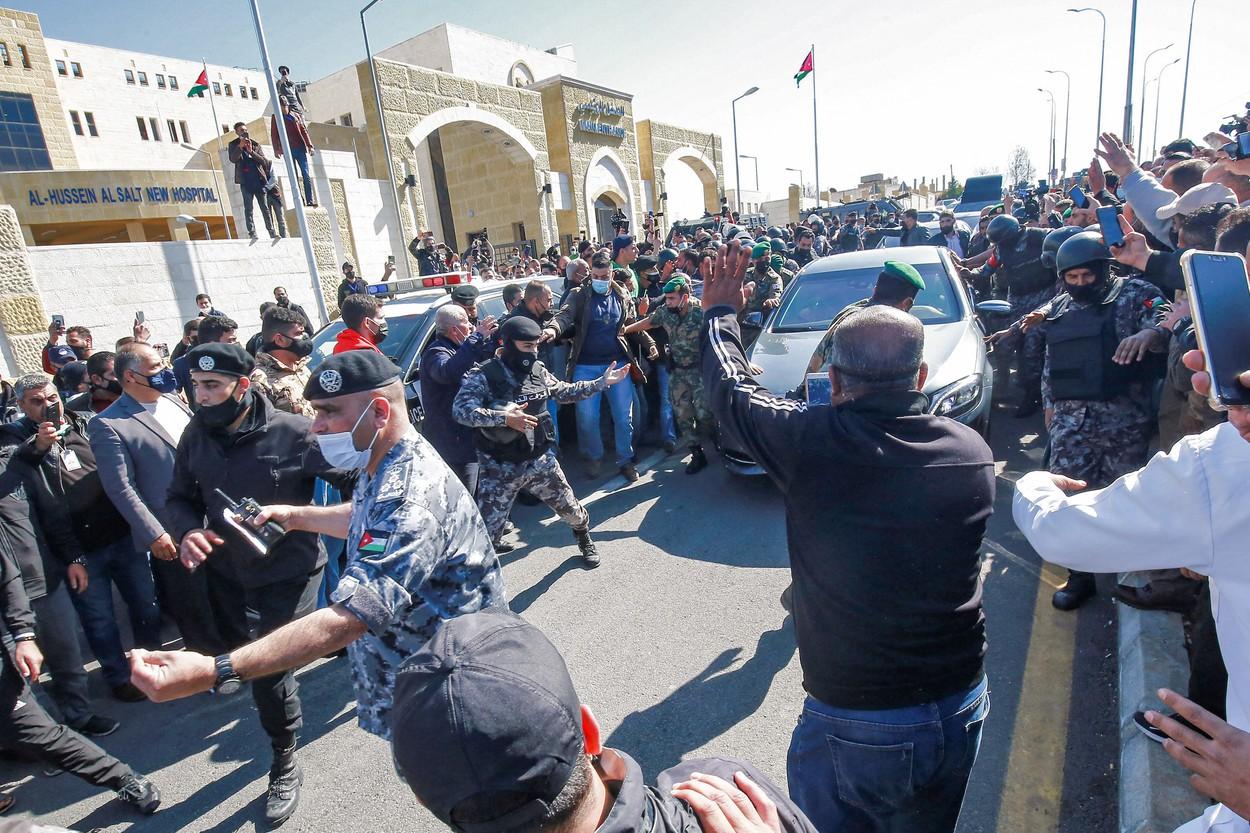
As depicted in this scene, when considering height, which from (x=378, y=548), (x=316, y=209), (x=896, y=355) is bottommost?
(x=378, y=548)

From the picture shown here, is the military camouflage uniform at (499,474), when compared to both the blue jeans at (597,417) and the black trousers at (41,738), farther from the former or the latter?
the black trousers at (41,738)

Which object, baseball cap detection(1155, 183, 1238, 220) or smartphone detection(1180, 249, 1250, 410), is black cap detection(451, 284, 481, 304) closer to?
baseball cap detection(1155, 183, 1238, 220)

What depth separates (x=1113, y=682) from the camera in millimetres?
3072

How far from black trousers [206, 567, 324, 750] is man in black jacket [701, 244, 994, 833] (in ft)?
7.64

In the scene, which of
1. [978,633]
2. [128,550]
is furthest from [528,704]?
[128,550]

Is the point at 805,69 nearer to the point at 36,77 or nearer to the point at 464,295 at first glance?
the point at 464,295

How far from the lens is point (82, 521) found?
12.5 feet

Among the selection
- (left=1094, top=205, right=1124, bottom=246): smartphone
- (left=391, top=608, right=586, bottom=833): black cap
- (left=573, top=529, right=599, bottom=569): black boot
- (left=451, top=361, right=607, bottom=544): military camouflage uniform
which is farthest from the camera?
(left=573, top=529, right=599, bottom=569): black boot

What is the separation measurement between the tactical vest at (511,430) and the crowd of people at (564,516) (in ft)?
0.08

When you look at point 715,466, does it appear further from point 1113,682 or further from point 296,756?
point 296,756

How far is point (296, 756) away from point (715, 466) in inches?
172

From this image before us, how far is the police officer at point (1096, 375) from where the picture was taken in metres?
3.68

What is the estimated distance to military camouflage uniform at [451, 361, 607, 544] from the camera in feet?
14.5

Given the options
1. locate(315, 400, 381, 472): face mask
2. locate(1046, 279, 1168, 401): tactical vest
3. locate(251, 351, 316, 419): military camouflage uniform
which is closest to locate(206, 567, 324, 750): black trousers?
locate(315, 400, 381, 472): face mask
